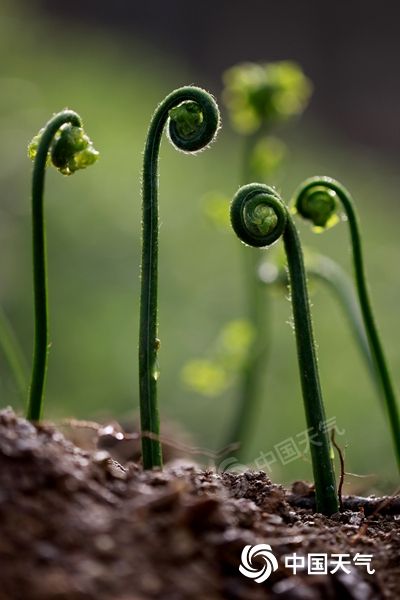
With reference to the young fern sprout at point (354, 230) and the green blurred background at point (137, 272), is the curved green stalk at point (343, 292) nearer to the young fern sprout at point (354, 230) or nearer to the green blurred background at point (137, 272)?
the green blurred background at point (137, 272)

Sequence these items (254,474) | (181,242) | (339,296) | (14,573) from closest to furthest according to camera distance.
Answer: (14,573), (254,474), (339,296), (181,242)

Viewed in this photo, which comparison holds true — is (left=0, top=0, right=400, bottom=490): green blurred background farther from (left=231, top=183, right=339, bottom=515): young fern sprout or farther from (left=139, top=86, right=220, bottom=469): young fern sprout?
(left=139, top=86, right=220, bottom=469): young fern sprout

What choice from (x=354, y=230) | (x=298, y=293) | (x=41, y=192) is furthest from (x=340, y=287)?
(x=41, y=192)

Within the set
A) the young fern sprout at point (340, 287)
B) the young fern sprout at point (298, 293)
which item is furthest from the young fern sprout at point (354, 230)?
the young fern sprout at point (340, 287)

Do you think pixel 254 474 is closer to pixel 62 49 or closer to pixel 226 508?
pixel 226 508

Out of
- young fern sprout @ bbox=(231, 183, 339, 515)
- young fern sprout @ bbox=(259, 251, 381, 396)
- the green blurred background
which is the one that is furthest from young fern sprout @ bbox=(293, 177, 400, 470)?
the green blurred background

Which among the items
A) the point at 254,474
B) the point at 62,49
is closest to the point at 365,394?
the point at 254,474
